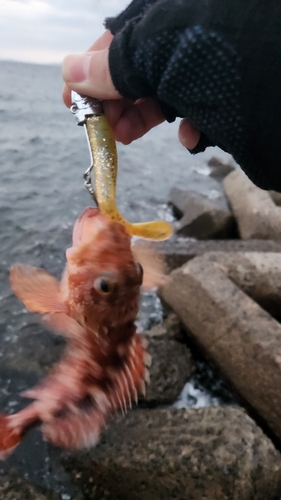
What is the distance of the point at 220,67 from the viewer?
1331 mm

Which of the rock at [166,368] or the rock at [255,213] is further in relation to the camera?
the rock at [255,213]

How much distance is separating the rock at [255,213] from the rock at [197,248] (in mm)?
578

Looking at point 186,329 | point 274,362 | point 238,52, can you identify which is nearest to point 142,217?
point 186,329

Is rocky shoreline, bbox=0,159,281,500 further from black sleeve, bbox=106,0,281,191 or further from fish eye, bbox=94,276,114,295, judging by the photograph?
black sleeve, bbox=106,0,281,191

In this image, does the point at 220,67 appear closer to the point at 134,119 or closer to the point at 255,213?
the point at 134,119

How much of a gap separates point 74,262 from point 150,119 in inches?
41.6

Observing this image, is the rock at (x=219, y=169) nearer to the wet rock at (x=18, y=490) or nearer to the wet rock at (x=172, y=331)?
the wet rock at (x=172, y=331)

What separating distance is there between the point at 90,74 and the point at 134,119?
641 millimetres

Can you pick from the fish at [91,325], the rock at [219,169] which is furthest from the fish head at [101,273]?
the rock at [219,169]

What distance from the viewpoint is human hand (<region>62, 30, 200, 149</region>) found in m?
1.72

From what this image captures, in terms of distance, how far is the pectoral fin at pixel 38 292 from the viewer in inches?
76.0

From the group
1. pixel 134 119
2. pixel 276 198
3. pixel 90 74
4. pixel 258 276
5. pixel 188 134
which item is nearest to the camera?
pixel 90 74

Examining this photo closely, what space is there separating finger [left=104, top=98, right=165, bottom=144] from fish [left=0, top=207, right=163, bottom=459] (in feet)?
2.46

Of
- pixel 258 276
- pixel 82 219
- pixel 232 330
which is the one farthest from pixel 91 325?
pixel 258 276
